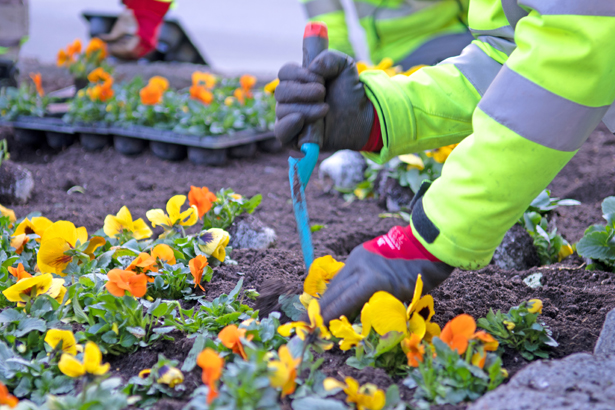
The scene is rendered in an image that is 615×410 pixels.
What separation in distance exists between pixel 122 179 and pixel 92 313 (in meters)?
1.74

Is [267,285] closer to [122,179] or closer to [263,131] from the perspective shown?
[122,179]

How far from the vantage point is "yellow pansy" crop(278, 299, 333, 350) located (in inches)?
38.7

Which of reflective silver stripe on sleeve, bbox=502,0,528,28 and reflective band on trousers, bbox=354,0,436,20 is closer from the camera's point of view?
reflective silver stripe on sleeve, bbox=502,0,528,28

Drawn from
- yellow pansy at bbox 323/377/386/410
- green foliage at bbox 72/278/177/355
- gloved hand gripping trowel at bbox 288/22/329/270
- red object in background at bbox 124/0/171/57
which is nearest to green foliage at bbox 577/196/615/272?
gloved hand gripping trowel at bbox 288/22/329/270

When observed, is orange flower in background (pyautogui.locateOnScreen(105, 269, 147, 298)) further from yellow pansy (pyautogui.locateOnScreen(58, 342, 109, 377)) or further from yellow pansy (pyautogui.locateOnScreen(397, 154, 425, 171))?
yellow pansy (pyautogui.locateOnScreen(397, 154, 425, 171))

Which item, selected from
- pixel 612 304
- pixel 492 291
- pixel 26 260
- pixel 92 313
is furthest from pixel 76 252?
pixel 612 304

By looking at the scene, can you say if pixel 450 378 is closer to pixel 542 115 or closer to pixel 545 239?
pixel 542 115

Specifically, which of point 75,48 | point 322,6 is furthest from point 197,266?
point 75,48

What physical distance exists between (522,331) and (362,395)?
0.45m

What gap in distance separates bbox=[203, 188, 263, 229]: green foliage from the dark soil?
140 mm

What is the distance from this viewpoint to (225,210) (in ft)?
5.79

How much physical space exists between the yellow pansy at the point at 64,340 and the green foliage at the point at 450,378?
2.19 ft

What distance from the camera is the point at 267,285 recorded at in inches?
52.5

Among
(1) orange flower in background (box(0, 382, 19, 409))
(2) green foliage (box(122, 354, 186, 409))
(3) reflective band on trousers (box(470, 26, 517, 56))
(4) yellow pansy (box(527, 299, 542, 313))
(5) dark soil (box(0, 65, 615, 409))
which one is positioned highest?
(3) reflective band on trousers (box(470, 26, 517, 56))
